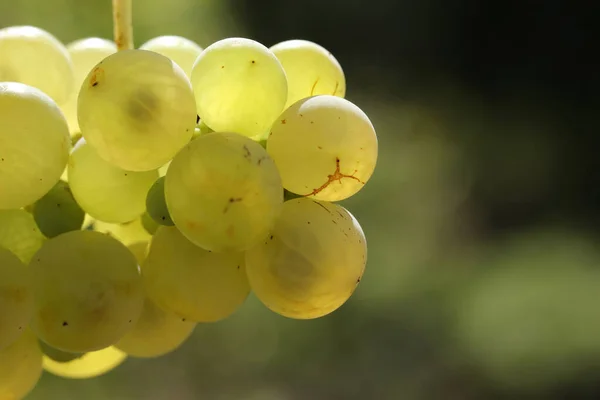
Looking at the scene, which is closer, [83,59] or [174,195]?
[174,195]

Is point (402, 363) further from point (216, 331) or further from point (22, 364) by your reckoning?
point (22, 364)

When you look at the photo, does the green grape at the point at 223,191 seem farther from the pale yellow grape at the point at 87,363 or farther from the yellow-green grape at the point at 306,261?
the pale yellow grape at the point at 87,363

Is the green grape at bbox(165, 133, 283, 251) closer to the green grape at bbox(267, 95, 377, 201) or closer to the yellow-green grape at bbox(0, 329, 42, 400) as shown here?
the green grape at bbox(267, 95, 377, 201)

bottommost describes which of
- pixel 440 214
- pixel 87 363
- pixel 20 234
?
pixel 440 214

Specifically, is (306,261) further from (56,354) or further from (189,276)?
(56,354)

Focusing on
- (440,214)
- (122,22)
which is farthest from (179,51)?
(440,214)

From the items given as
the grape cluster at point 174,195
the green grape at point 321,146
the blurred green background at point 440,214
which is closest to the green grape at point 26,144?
the grape cluster at point 174,195
